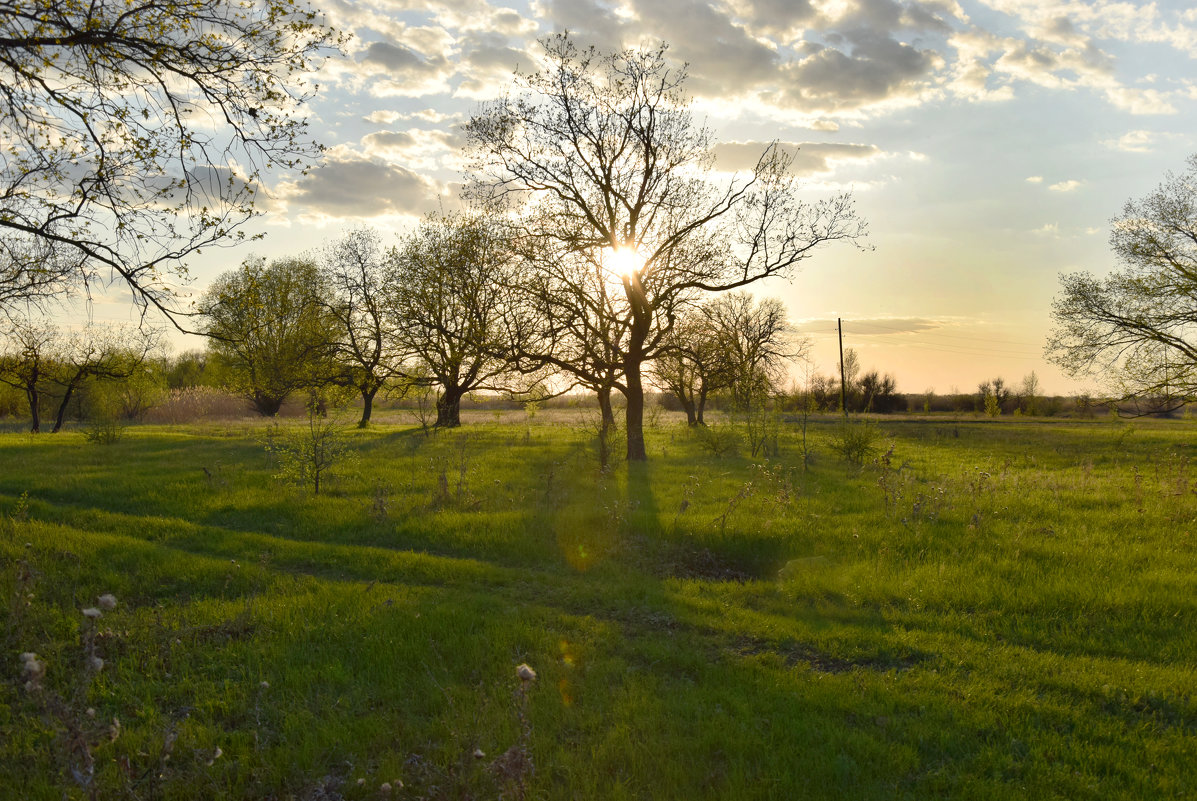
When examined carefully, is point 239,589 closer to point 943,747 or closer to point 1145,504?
point 943,747

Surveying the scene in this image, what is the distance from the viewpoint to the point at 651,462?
19.8 m

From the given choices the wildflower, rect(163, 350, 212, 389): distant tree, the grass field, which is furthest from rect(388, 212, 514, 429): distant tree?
rect(163, 350, 212, 389): distant tree

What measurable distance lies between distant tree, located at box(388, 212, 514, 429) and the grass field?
813cm

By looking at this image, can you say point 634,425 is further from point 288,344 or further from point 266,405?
point 266,405

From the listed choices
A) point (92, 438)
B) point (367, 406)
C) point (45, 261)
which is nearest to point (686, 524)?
point (45, 261)

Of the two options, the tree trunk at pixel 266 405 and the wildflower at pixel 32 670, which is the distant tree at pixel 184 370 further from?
the wildflower at pixel 32 670

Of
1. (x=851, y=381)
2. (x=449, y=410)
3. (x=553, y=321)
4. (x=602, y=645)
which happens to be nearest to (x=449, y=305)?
(x=449, y=410)

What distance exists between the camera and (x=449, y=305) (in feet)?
96.9

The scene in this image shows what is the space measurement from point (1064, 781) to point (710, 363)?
49.9 ft

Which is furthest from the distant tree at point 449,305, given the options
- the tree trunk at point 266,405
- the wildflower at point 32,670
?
A: the tree trunk at point 266,405

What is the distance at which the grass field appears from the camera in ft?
15.0

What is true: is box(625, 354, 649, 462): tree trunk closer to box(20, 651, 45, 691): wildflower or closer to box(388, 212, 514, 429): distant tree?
box(388, 212, 514, 429): distant tree

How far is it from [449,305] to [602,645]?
81.3ft

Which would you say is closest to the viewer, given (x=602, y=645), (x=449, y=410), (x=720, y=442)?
(x=602, y=645)
